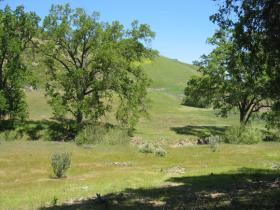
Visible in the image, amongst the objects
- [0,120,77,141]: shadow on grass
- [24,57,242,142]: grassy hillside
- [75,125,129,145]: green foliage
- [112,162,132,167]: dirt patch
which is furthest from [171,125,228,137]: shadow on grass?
[112,162,132,167]: dirt patch

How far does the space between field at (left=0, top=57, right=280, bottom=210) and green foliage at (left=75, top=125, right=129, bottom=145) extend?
3330mm

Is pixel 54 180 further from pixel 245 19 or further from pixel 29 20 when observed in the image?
pixel 29 20

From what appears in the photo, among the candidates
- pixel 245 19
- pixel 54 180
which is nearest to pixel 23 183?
pixel 54 180

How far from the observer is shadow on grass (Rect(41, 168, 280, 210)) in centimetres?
1642

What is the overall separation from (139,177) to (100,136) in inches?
1023

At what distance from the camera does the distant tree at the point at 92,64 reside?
5794cm

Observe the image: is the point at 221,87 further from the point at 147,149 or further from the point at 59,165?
the point at 59,165

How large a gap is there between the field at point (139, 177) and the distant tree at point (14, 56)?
148 inches

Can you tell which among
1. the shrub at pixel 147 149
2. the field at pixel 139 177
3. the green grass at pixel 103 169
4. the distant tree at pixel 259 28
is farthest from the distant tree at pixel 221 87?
the distant tree at pixel 259 28

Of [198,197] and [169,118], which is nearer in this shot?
[198,197]

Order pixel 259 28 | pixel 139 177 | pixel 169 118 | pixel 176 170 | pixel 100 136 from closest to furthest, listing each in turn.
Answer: pixel 259 28, pixel 139 177, pixel 176 170, pixel 100 136, pixel 169 118

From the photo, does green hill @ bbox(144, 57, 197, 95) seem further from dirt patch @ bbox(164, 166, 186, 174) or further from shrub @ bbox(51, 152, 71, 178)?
shrub @ bbox(51, 152, 71, 178)

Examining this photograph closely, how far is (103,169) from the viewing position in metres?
34.1

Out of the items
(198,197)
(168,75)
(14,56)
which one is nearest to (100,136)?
(14,56)
